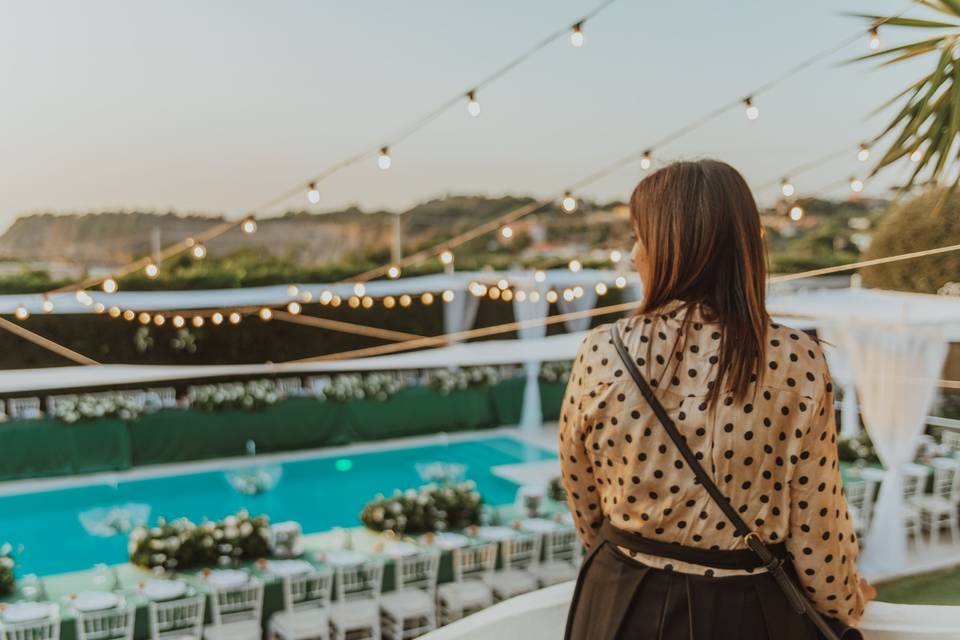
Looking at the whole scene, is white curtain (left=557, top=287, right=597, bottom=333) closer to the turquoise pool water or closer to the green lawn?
the turquoise pool water

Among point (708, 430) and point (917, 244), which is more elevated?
point (917, 244)

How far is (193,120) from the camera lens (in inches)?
567

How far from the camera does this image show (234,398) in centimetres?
1117

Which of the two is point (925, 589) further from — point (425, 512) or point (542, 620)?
point (542, 620)

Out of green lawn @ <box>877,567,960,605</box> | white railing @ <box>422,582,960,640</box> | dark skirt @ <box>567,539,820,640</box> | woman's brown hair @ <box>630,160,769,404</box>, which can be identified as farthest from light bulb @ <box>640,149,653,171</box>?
green lawn @ <box>877,567,960,605</box>

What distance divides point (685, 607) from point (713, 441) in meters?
0.23

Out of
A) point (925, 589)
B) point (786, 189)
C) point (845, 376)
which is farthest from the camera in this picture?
point (845, 376)

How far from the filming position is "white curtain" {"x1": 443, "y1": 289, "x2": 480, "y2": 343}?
1509 cm

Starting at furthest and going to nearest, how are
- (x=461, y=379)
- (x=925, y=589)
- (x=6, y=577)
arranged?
(x=461, y=379) → (x=925, y=589) → (x=6, y=577)

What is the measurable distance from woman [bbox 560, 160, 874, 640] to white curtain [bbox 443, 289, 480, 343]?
45.1ft

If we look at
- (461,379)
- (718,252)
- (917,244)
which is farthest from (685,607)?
(917,244)

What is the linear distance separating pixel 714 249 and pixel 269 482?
30.4 feet

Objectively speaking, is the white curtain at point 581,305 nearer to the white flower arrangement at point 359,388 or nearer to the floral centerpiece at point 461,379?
the floral centerpiece at point 461,379

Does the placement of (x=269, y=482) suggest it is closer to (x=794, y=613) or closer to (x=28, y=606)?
(x=28, y=606)
